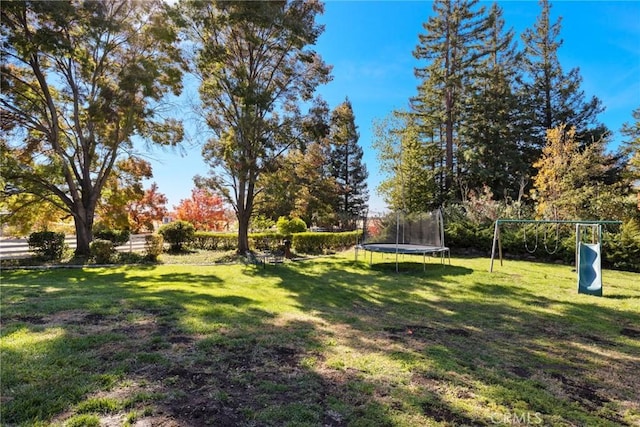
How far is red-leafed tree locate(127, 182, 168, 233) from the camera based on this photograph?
21.9 metres

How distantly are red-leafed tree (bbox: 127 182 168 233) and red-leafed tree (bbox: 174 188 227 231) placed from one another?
1.14 meters

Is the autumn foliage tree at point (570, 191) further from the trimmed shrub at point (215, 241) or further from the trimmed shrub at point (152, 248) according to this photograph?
the trimmed shrub at point (152, 248)

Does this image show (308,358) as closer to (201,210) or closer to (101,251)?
(101,251)

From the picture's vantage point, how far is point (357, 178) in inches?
1251

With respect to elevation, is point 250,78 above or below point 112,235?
above

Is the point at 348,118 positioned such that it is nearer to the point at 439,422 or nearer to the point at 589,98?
the point at 439,422

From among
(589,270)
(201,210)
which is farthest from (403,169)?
(589,270)

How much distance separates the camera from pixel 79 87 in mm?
11281

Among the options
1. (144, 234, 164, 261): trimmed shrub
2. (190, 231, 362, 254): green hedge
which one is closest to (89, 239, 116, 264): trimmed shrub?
(144, 234, 164, 261): trimmed shrub

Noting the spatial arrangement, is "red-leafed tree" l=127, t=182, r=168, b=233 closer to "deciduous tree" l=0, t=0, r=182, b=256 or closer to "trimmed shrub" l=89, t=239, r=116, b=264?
"deciduous tree" l=0, t=0, r=182, b=256

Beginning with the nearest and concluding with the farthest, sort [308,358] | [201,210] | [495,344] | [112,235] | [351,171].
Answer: [308,358]
[495,344]
[112,235]
[201,210]
[351,171]

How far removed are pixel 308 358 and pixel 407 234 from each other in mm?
9004

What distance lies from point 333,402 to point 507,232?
1130 cm

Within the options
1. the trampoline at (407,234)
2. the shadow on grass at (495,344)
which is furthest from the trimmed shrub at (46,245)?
the trampoline at (407,234)
